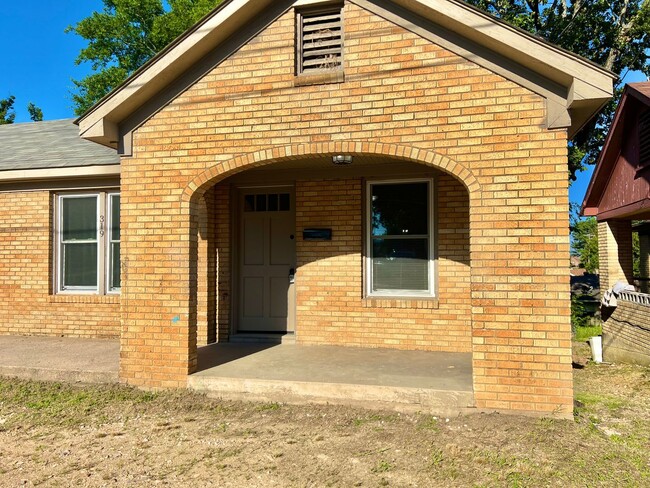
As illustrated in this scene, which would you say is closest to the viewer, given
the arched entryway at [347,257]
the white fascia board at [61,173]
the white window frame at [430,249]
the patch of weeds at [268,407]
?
the patch of weeds at [268,407]

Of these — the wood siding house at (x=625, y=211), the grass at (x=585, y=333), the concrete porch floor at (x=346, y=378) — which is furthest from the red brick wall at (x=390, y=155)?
the grass at (x=585, y=333)

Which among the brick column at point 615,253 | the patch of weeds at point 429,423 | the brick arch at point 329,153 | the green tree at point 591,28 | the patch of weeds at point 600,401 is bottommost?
the patch of weeds at point 600,401

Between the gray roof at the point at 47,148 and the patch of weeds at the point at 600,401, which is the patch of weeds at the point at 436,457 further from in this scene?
the gray roof at the point at 47,148

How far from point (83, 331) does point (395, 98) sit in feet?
21.1

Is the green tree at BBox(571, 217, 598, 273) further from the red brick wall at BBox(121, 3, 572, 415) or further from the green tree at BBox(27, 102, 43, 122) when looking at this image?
the green tree at BBox(27, 102, 43, 122)

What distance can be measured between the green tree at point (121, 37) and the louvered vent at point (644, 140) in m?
17.8

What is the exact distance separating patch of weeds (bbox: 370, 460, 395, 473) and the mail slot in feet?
12.4

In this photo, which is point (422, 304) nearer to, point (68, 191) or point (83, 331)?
point (83, 331)

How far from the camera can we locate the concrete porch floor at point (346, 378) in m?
4.59

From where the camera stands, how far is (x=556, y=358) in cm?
431

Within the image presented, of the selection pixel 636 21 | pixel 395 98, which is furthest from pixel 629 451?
pixel 636 21

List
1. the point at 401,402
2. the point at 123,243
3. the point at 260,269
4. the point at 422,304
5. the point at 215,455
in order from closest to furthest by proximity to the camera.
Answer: the point at 215,455 → the point at 401,402 → the point at 123,243 → the point at 422,304 → the point at 260,269

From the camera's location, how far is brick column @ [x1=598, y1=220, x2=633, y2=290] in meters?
10.6

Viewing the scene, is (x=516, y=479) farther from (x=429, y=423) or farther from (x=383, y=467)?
(x=429, y=423)
